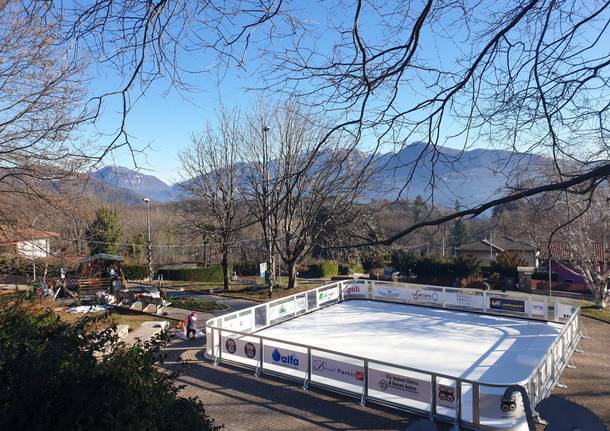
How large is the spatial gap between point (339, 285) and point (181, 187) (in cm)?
1274

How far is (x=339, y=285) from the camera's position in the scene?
25.9 metres

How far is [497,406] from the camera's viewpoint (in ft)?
32.0

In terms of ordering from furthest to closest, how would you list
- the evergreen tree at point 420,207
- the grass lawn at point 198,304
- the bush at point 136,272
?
the bush at point 136,272, the grass lawn at point 198,304, the evergreen tree at point 420,207

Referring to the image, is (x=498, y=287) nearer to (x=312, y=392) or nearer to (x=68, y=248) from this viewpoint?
(x=312, y=392)

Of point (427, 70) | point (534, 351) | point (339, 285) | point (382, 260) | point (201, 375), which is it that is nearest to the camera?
point (427, 70)

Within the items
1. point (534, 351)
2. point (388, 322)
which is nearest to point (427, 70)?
point (534, 351)

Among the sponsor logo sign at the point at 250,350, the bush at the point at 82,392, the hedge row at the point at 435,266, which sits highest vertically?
the bush at the point at 82,392

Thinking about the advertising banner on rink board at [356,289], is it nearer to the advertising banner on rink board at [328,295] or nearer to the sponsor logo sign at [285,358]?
the advertising banner on rink board at [328,295]

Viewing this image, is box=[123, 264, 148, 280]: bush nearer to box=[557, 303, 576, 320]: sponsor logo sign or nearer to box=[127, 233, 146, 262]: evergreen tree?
box=[127, 233, 146, 262]: evergreen tree

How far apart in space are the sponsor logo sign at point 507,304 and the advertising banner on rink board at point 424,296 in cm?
249

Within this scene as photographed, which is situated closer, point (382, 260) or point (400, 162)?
point (400, 162)

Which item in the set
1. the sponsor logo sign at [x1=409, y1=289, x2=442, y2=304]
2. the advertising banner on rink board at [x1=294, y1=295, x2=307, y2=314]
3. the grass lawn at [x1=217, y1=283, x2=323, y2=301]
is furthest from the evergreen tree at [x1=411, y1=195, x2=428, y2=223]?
the grass lawn at [x1=217, y1=283, x2=323, y2=301]

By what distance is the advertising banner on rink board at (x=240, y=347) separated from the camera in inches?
551

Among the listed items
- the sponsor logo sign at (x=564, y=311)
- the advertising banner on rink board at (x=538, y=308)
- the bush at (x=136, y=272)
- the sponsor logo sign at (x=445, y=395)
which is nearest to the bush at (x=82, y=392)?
the sponsor logo sign at (x=445, y=395)
